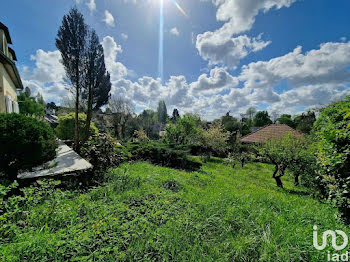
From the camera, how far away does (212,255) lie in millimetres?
1995

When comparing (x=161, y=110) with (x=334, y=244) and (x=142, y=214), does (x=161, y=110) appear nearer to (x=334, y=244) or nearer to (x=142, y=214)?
(x=142, y=214)

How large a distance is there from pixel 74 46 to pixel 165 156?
371 inches

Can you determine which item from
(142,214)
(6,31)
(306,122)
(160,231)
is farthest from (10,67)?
(306,122)

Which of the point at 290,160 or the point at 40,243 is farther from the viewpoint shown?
the point at 290,160

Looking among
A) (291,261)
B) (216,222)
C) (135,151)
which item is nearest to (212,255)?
(216,222)

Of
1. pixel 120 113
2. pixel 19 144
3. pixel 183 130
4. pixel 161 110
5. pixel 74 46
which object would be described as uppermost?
pixel 161 110

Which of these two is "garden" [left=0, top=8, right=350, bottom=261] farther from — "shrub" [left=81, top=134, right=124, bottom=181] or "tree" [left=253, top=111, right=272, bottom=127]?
"tree" [left=253, top=111, right=272, bottom=127]

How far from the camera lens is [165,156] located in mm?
9500

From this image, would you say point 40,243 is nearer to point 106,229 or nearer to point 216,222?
point 106,229

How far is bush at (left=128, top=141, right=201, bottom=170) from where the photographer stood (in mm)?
9352

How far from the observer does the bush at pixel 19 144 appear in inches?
127

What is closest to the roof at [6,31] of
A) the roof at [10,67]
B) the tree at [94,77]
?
the roof at [10,67]

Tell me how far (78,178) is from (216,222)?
4.04 m

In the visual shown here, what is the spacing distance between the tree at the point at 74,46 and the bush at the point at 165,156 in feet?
13.0
